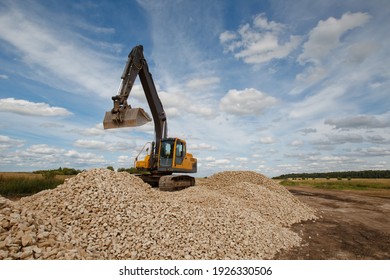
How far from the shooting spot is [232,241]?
678cm

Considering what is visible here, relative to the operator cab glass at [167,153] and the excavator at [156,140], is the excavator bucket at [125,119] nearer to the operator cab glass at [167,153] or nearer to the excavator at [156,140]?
the excavator at [156,140]

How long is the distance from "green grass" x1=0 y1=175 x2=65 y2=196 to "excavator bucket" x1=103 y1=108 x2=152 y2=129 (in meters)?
7.17

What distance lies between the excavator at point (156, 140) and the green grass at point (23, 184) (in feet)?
18.6

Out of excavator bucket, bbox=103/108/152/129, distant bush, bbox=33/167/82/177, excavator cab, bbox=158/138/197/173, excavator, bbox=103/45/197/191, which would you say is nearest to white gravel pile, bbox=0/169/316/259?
excavator bucket, bbox=103/108/152/129

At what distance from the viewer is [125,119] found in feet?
34.9

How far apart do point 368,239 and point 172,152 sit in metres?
9.26

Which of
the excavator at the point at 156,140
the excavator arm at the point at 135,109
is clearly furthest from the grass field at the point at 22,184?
the excavator arm at the point at 135,109

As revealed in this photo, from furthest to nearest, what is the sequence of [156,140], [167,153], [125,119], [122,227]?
1. [156,140]
2. [167,153]
3. [125,119]
4. [122,227]

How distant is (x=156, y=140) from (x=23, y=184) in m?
7.91

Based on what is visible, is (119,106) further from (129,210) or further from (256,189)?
(256,189)

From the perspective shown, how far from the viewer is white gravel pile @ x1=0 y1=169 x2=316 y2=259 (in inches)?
204

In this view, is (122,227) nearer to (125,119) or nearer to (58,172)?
(125,119)

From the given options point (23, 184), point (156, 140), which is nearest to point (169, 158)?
point (156, 140)

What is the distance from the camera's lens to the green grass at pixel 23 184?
44.0 ft
